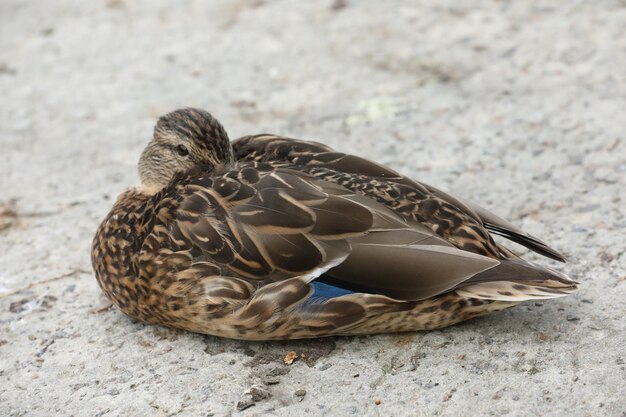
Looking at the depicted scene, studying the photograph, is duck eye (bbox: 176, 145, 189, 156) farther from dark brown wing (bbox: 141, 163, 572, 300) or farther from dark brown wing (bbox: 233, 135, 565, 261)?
dark brown wing (bbox: 141, 163, 572, 300)

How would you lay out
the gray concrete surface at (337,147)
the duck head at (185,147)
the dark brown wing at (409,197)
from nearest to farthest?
1. the gray concrete surface at (337,147)
2. the dark brown wing at (409,197)
3. the duck head at (185,147)

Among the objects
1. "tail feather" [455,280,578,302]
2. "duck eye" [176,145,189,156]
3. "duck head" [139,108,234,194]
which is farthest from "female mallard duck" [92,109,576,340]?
"duck eye" [176,145,189,156]

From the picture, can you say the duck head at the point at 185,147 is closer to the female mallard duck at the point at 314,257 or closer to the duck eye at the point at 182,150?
the duck eye at the point at 182,150

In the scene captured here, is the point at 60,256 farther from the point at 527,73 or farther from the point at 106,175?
the point at 527,73

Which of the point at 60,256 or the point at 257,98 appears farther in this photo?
the point at 257,98

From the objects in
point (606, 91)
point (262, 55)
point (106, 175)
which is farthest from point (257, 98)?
point (606, 91)

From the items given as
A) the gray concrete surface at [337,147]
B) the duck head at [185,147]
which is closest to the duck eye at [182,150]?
the duck head at [185,147]

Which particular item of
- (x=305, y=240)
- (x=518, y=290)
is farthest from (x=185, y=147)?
(x=518, y=290)
